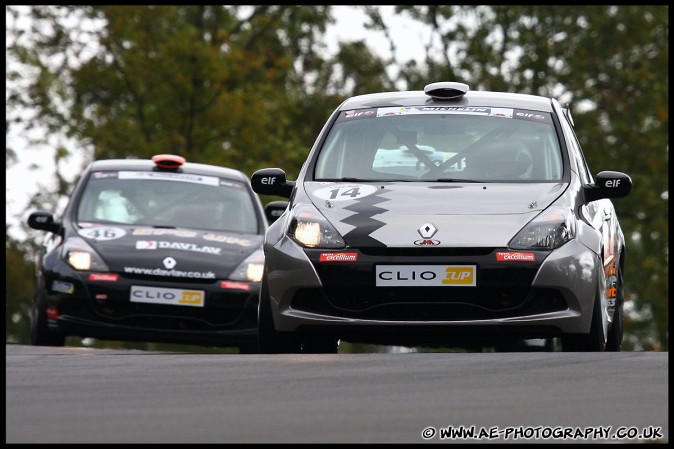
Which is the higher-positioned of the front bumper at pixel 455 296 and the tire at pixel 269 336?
the front bumper at pixel 455 296

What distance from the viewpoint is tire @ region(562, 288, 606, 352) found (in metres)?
9.43

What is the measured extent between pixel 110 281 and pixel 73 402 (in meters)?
6.18

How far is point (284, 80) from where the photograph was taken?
37.7 metres

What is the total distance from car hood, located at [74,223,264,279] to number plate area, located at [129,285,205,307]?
13cm

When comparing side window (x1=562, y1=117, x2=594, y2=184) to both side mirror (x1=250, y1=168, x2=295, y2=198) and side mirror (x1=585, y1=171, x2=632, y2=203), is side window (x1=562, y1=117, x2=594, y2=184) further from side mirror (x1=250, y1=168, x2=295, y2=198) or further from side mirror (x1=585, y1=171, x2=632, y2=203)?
side mirror (x1=250, y1=168, x2=295, y2=198)

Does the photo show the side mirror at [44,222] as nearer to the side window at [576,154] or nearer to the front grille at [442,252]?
the side window at [576,154]

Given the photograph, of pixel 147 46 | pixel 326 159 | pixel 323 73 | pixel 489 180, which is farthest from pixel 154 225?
pixel 323 73

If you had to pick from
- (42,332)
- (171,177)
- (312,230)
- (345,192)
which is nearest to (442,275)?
(312,230)

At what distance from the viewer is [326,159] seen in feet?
34.5

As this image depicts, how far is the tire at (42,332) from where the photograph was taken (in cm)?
1345

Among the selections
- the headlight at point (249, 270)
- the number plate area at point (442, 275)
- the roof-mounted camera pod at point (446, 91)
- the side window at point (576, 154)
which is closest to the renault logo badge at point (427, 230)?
the number plate area at point (442, 275)

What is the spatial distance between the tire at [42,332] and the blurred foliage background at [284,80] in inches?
609

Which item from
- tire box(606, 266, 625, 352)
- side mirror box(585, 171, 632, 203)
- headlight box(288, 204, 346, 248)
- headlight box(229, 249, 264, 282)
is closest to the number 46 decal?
headlight box(288, 204, 346, 248)

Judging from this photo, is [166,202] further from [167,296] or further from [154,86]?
[154,86]
